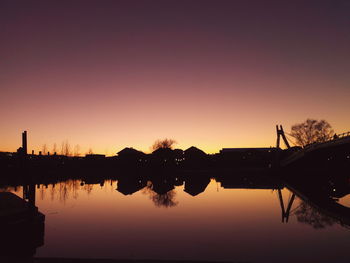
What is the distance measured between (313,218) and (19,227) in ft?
72.7

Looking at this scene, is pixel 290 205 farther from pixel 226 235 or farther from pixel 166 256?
pixel 166 256

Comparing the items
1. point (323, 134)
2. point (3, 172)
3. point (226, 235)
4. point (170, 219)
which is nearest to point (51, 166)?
point (3, 172)

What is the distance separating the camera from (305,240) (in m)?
18.0

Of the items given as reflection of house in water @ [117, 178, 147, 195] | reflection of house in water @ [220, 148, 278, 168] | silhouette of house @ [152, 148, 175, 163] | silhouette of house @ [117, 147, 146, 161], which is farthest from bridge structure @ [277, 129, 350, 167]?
silhouette of house @ [117, 147, 146, 161]

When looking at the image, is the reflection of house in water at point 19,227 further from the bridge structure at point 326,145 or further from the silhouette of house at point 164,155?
the silhouette of house at point 164,155

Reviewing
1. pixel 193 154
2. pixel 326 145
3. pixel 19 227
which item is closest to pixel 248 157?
pixel 193 154

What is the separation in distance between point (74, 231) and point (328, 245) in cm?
1605

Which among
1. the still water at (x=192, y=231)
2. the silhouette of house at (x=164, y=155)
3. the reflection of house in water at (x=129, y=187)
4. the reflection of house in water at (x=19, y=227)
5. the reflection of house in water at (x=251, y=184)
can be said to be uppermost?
the silhouette of house at (x=164, y=155)

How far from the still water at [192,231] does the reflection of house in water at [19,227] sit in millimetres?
695

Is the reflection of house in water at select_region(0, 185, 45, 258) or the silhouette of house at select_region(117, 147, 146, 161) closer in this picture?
the reflection of house in water at select_region(0, 185, 45, 258)

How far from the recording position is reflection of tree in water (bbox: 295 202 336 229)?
22.6 m

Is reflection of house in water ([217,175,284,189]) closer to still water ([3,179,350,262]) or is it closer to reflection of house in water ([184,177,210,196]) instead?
reflection of house in water ([184,177,210,196])

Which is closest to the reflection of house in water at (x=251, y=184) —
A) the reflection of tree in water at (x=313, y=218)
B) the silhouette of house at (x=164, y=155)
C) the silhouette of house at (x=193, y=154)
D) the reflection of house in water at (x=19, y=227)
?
the reflection of tree in water at (x=313, y=218)

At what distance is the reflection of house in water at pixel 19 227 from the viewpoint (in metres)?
15.0
